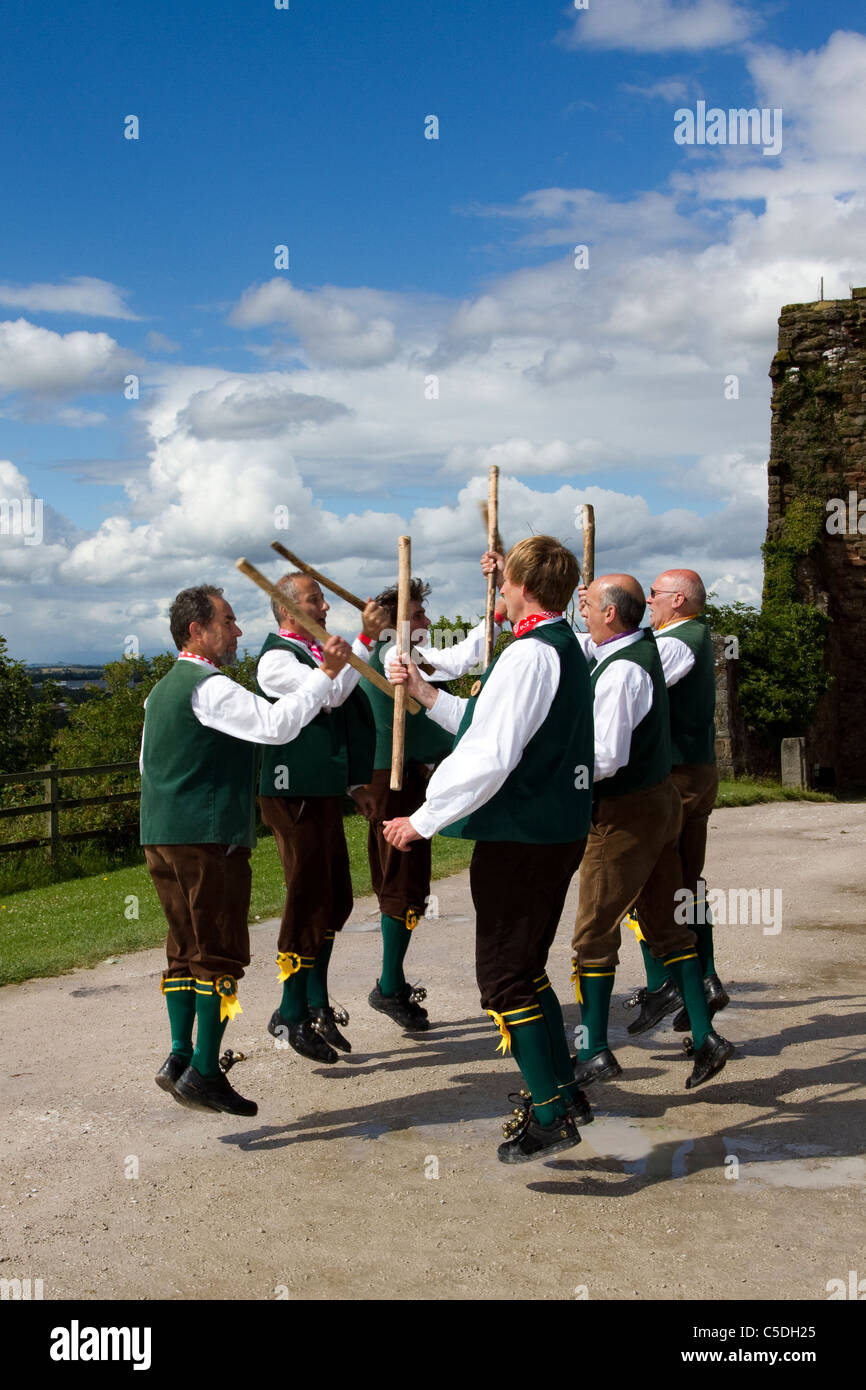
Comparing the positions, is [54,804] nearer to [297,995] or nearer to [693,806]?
[297,995]

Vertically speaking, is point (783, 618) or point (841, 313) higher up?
point (841, 313)

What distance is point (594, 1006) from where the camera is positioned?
5.27 m

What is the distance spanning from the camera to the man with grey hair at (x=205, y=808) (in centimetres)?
481

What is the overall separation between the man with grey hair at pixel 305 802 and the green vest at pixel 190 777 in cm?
81

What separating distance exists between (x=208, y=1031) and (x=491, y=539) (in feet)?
8.47

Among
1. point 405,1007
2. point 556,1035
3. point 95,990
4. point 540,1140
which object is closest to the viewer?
point 540,1140

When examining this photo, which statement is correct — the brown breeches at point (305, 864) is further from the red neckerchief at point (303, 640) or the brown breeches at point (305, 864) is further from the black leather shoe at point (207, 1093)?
the black leather shoe at point (207, 1093)

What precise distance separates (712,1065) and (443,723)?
1.82 m

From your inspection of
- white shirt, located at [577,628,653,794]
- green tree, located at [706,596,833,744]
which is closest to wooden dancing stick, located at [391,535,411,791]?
white shirt, located at [577,628,653,794]
